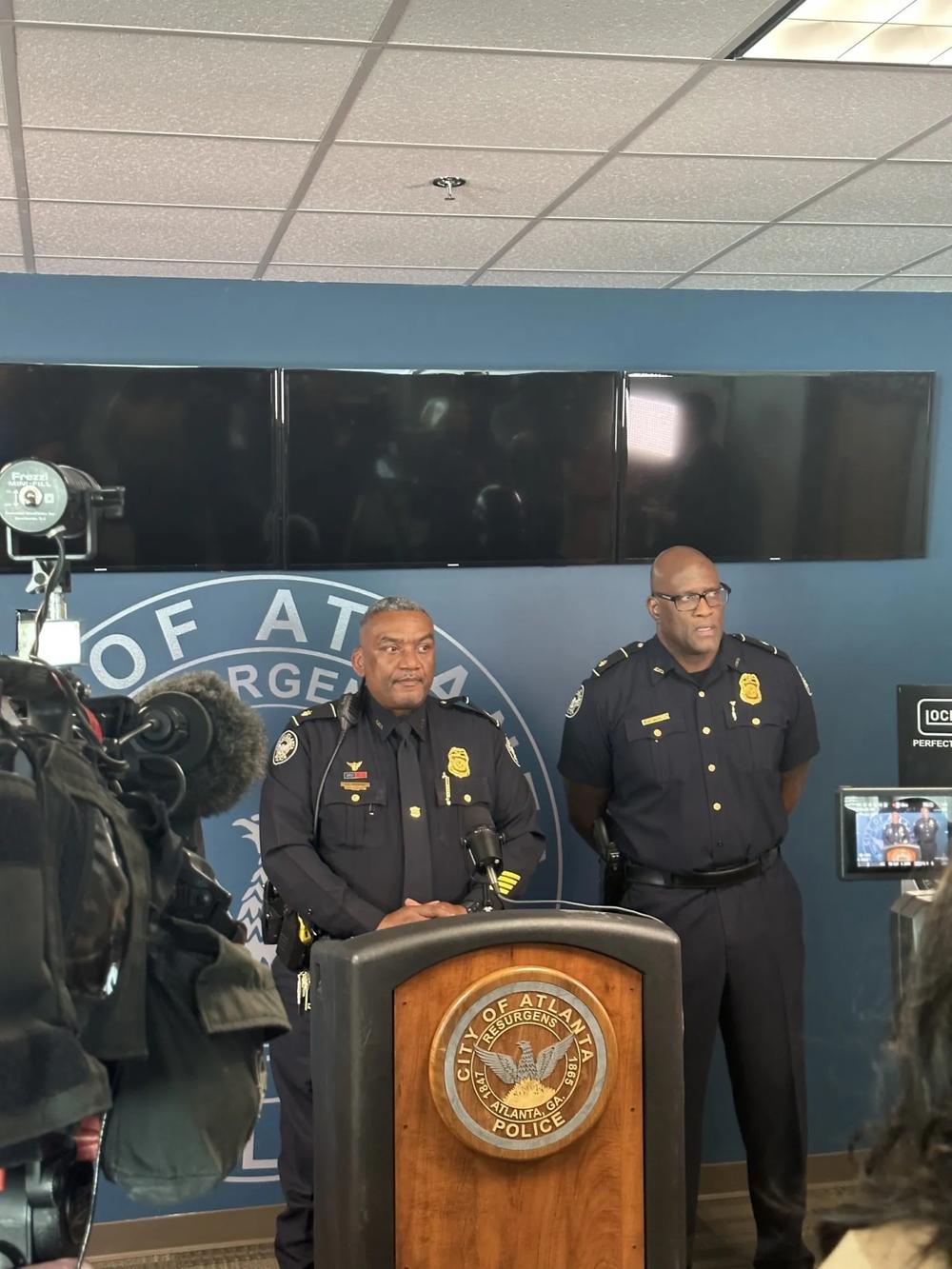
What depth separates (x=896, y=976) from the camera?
3016 millimetres

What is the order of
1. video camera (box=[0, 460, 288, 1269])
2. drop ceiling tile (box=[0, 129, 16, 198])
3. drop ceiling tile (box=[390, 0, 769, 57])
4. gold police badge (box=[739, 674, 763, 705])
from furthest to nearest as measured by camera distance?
1. gold police badge (box=[739, 674, 763, 705])
2. drop ceiling tile (box=[0, 129, 16, 198])
3. drop ceiling tile (box=[390, 0, 769, 57])
4. video camera (box=[0, 460, 288, 1269])

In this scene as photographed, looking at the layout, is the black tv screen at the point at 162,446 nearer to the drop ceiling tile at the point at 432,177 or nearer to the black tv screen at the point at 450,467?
the black tv screen at the point at 450,467

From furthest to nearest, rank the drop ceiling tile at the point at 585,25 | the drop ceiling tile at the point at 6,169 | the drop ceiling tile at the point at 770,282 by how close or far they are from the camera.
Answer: the drop ceiling tile at the point at 770,282 → the drop ceiling tile at the point at 6,169 → the drop ceiling tile at the point at 585,25

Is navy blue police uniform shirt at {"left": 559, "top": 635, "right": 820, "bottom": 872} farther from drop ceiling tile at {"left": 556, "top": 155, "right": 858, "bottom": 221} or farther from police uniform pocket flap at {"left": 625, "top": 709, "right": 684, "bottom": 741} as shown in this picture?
drop ceiling tile at {"left": 556, "top": 155, "right": 858, "bottom": 221}

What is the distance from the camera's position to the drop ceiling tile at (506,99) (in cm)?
235

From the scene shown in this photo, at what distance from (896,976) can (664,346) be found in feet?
6.85

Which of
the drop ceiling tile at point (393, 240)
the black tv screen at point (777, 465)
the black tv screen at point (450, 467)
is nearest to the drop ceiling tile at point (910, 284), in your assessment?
the black tv screen at point (777, 465)

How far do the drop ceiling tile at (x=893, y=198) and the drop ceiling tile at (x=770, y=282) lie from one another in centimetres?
62

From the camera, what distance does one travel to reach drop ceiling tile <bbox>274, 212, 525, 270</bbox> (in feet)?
11.1

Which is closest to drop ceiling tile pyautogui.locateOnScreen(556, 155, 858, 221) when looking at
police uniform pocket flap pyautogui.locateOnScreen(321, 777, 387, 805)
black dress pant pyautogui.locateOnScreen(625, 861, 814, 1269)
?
police uniform pocket flap pyautogui.locateOnScreen(321, 777, 387, 805)

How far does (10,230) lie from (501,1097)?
2.48m

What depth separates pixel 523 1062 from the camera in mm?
2037

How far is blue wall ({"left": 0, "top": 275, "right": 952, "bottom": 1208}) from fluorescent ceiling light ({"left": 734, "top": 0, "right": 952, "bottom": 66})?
185 cm

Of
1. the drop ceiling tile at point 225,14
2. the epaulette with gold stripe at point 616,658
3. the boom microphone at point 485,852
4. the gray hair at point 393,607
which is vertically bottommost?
the boom microphone at point 485,852
